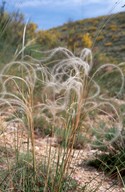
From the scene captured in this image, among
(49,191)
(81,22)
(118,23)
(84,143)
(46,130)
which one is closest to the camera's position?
(49,191)

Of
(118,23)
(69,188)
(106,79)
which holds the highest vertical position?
(118,23)

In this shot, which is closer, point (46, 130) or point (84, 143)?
point (84, 143)

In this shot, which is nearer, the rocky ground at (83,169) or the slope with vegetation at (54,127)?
the slope with vegetation at (54,127)

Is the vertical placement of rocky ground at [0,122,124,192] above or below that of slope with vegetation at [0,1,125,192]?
below

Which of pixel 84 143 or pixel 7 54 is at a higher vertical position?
pixel 7 54

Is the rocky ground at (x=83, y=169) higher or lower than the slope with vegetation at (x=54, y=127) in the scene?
lower

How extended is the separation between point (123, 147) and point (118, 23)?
26630 millimetres

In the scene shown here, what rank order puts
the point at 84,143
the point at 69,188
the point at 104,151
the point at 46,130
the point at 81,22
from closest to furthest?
the point at 69,188, the point at 104,151, the point at 84,143, the point at 46,130, the point at 81,22

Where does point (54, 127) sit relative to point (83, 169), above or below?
above

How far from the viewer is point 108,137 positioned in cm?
401

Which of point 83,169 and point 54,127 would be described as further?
point 54,127

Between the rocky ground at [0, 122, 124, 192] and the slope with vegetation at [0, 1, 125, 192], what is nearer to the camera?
the slope with vegetation at [0, 1, 125, 192]

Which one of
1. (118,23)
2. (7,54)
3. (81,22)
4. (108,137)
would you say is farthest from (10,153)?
(81,22)

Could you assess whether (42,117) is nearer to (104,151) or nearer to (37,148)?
(37,148)
